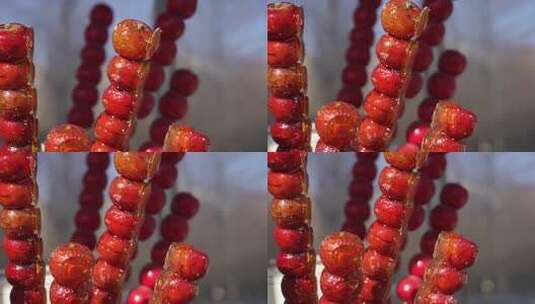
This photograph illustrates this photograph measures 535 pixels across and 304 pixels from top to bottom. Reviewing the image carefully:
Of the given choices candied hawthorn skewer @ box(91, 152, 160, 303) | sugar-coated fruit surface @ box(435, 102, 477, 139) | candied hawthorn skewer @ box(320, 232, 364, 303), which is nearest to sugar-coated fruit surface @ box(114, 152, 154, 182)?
candied hawthorn skewer @ box(91, 152, 160, 303)

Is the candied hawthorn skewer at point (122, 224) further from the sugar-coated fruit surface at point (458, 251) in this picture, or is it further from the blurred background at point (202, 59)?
the sugar-coated fruit surface at point (458, 251)

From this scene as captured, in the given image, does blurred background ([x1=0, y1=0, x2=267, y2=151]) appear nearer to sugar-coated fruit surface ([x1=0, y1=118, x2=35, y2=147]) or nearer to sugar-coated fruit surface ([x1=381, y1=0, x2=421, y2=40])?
sugar-coated fruit surface ([x1=0, y1=118, x2=35, y2=147])

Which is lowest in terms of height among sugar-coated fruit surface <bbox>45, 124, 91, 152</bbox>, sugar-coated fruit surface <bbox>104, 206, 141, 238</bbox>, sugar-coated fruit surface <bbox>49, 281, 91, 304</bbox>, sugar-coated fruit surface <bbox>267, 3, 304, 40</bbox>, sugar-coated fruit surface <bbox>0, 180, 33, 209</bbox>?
sugar-coated fruit surface <bbox>49, 281, 91, 304</bbox>

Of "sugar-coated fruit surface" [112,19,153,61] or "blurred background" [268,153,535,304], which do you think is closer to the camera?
"sugar-coated fruit surface" [112,19,153,61]

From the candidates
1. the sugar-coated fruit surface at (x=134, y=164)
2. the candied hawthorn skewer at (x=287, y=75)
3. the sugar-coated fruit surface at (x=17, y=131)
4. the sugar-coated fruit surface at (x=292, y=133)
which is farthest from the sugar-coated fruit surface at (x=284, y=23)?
the sugar-coated fruit surface at (x=17, y=131)

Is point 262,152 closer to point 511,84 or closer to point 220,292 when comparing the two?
point 220,292

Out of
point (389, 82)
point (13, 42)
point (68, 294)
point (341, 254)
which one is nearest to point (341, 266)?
point (341, 254)
